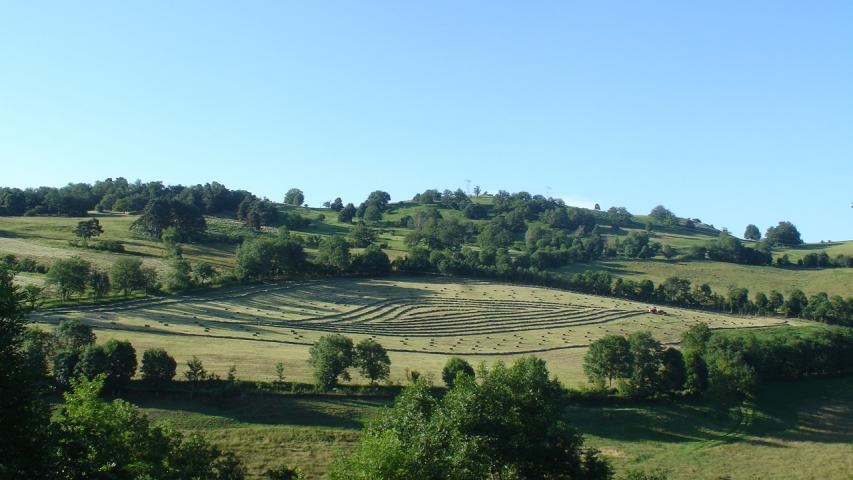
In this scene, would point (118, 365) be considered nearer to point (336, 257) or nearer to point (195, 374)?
point (195, 374)

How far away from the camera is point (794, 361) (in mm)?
74938

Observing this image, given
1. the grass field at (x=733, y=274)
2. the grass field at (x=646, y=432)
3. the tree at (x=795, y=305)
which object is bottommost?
the grass field at (x=646, y=432)

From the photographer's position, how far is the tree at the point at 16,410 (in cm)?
1969

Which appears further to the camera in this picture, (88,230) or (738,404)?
(88,230)

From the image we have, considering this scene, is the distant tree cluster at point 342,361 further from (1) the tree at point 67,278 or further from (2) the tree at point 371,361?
(1) the tree at point 67,278

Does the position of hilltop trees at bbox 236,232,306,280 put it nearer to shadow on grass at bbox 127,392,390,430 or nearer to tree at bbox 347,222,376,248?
tree at bbox 347,222,376,248

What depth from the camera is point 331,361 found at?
2259 inches

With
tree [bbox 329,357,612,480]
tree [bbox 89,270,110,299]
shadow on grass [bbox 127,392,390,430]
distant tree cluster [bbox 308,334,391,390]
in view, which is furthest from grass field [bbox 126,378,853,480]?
tree [bbox 89,270,110,299]

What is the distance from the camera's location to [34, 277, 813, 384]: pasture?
222 feet

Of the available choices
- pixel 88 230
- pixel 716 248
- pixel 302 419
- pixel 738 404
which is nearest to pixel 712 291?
pixel 716 248

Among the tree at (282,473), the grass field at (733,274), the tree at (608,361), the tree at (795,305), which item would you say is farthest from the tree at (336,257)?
the tree at (795,305)

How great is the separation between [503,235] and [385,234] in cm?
3497

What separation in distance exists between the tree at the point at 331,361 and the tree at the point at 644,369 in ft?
96.7

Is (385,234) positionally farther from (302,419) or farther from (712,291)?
(302,419)
